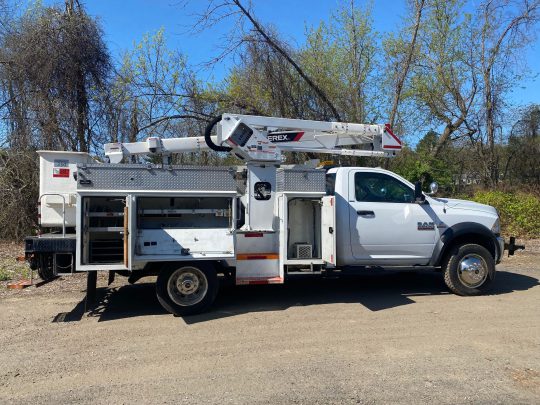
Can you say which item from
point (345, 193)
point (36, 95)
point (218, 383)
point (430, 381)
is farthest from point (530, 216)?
point (36, 95)

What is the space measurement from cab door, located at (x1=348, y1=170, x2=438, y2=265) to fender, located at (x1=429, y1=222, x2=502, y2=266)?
121mm

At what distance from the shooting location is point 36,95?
14062 mm

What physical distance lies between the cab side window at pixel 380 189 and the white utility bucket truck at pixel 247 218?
2 cm

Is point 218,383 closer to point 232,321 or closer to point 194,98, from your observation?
point 232,321

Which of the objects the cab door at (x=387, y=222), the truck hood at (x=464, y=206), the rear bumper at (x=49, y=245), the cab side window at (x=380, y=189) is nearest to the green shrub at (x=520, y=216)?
the truck hood at (x=464, y=206)

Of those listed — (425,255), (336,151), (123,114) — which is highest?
(123,114)

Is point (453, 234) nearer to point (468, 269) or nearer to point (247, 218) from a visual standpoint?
point (468, 269)

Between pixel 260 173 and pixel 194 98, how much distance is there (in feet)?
29.0

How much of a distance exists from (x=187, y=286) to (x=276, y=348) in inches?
75.3

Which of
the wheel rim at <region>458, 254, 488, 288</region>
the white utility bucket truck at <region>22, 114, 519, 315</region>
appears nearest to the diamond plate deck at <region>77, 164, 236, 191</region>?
the white utility bucket truck at <region>22, 114, 519, 315</region>

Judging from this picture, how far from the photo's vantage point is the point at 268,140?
7.43 m

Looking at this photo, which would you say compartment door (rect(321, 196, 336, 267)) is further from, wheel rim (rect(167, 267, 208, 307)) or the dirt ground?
wheel rim (rect(167, 267, 208, 307))

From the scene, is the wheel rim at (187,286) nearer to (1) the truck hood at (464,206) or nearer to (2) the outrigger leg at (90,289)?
(2) the outrigger leg at (90,289)

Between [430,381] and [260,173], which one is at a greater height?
[260,173]
